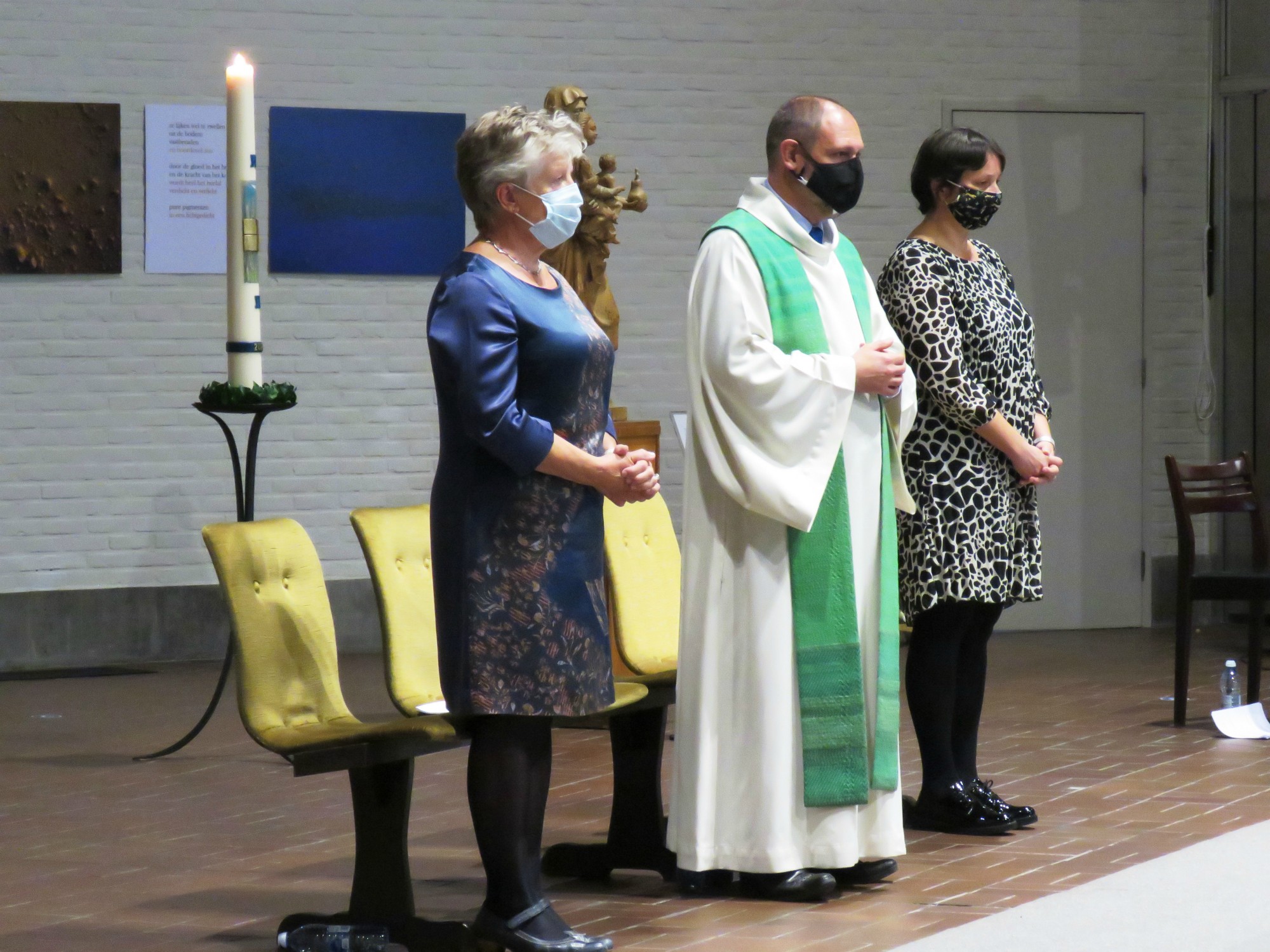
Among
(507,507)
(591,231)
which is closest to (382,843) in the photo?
(507,507)

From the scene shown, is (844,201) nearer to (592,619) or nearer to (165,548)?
(592,619)

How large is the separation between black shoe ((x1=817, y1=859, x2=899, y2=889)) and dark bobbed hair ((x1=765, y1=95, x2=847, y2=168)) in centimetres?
145

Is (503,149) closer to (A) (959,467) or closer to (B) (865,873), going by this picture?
(A) (959,467)

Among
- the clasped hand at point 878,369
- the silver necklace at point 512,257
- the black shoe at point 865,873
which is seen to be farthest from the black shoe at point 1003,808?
the silver necklace at point 512,257

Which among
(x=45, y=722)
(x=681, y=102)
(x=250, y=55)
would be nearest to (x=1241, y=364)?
(x=681, y=102)

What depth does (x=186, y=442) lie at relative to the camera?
26.3 ft

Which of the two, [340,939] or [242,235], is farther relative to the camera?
[242,235]

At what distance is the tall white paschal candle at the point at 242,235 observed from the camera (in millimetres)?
5211

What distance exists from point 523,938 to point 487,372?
38.2 inches

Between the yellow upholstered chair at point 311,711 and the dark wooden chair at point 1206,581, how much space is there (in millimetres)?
3312

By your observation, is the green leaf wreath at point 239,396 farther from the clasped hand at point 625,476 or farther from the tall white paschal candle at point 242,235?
the clasped hand at point 625,476

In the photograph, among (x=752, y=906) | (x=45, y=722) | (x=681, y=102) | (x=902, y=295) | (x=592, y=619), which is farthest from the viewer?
(x=681, y=102)

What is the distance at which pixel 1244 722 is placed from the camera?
589cm

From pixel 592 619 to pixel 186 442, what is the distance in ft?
16.7
